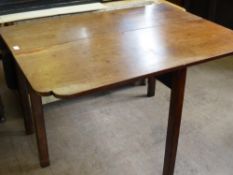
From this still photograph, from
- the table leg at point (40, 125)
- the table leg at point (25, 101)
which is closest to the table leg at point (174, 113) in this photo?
the table leg at point (40, 125)

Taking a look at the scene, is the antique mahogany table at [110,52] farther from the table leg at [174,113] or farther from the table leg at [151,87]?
the table leg at [151,87]

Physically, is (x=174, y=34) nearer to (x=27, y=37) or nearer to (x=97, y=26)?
(x=97, y=26)

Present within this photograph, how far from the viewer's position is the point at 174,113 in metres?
→ 1.47

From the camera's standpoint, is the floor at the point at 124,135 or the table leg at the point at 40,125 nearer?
the table leg at the point at 40,125

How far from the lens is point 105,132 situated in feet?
6.81

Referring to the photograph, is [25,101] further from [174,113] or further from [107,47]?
[174,113]

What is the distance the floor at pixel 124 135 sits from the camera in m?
1.82

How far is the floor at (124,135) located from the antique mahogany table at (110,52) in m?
0.19

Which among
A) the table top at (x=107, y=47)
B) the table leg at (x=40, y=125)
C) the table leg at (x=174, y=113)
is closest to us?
the table top at (x=107, y=47)

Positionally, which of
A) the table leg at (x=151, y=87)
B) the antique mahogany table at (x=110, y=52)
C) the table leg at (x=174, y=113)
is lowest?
the table leg at (x=151, y=87)

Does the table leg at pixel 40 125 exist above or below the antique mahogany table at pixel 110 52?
below

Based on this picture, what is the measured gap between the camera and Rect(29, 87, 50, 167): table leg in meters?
1.53

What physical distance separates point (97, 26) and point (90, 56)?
39 cm

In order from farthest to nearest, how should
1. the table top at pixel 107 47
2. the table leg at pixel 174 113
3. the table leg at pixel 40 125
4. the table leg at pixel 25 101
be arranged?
1. the table leg at pixel 25 101
2. the table leg at pixel 40 125
3. the table leg at pixel 174 113
4. the table top at pixel 107 47
